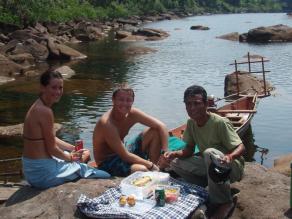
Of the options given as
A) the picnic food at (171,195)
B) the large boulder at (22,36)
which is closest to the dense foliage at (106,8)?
the large boulder at (22,36)

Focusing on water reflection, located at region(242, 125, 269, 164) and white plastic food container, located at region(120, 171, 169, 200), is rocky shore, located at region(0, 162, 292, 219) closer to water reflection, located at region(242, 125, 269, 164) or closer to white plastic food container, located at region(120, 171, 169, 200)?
white plastic food container, located at region(120, 171, 169, 200)

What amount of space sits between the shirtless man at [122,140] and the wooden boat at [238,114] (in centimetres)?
488

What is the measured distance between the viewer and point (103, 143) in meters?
7.27

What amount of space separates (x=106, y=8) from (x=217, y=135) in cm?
9122

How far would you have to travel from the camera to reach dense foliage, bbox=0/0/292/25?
45438mm

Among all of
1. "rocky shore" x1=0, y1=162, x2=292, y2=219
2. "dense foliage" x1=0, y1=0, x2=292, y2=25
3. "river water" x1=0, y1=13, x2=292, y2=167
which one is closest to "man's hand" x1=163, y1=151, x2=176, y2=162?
"rocky shore" x1=0, y1=162, x2=292, y2=219

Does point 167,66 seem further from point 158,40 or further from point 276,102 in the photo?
point 158,40

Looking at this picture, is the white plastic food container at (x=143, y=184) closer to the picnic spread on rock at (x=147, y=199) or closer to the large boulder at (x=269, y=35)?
the picnic spread on rock at (x=147, y=199)

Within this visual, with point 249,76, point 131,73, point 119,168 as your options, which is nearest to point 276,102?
point 249,76

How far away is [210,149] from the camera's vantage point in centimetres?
621

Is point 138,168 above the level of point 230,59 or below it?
above

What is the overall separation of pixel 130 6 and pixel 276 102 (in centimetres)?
9467

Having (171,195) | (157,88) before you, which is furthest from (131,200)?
(157,88)

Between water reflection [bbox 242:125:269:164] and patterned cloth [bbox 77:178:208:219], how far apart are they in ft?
28.5
